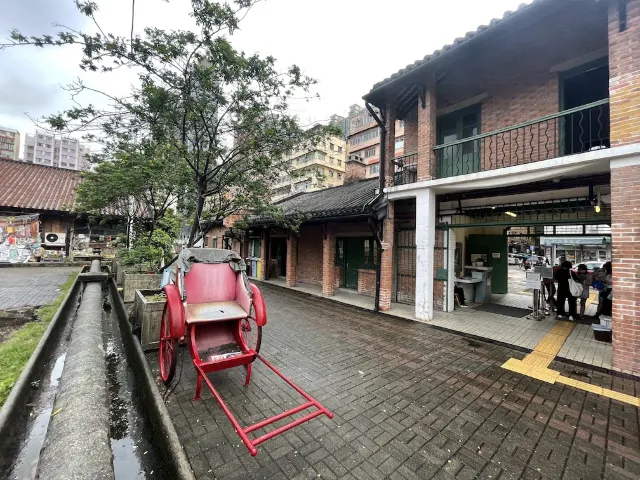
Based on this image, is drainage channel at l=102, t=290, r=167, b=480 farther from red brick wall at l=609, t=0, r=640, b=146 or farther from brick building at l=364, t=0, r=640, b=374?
red brick wall at l=609, t=0, r=640, b=146

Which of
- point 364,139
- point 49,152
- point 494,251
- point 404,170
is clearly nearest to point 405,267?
point 404,170

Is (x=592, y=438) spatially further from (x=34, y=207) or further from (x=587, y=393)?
(x=34, y=207)

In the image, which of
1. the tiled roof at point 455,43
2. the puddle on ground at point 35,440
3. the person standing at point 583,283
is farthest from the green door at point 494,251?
the puddle on ground at point 35,440

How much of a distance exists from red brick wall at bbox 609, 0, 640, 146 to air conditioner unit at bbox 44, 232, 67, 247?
21860 millimetres

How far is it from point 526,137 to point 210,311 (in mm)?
7785

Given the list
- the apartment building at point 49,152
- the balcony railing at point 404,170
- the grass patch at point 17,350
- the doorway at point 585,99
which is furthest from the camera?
the apartment building at point 49,152

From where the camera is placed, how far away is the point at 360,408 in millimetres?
3053

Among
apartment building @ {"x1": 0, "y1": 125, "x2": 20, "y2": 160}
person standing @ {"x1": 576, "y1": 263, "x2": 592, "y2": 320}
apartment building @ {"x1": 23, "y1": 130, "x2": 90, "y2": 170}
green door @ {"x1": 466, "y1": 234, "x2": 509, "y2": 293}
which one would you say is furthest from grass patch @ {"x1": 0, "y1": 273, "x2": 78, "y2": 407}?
apartment building @ {"x1": 23, "y1": 130, "x2": 90, "y2": 170}

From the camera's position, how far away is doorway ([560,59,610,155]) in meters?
5.50

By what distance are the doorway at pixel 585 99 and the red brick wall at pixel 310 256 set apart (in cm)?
821

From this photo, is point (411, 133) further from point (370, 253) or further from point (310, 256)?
point (310, 256)

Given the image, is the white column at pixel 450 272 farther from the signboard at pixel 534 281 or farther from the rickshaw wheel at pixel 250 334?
the rickshaw wheel at pixel 250 334

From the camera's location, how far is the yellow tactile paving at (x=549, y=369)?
345 centimetres

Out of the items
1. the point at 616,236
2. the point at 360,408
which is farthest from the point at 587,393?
the point at 360,408
